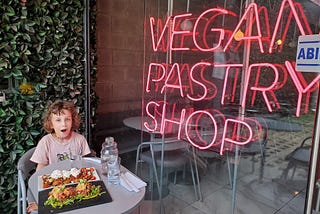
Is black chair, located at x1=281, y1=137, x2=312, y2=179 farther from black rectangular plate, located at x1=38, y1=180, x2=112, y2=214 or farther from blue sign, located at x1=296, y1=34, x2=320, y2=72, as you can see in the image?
black rectangular plate, located at x1=38, y1=180, x2=112, y2=214

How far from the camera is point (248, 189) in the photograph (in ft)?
9.25

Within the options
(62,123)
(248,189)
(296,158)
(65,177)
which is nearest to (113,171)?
(65,177)

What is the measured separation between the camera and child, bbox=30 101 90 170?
182 cm

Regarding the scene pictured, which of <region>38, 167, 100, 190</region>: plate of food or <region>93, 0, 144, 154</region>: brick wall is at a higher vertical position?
<region>93, 0, 144, 154</region>: brick wall

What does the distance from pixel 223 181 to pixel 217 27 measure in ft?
5.52

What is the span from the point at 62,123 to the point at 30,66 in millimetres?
620

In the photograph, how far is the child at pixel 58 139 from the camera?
5.97ft

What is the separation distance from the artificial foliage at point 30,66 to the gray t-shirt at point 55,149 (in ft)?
1.32

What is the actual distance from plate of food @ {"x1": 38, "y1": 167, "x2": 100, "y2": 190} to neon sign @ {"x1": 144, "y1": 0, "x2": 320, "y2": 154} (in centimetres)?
118

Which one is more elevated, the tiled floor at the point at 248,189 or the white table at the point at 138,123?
the white table at the point at 138,123

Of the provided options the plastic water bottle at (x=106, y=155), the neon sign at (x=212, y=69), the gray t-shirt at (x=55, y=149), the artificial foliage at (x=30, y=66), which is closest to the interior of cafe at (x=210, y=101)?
the neon sign at (x=212, y=69)

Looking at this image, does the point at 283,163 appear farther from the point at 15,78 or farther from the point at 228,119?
the point at 15,78

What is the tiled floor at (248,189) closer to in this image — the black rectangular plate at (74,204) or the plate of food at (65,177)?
the plate of food at (65,177)

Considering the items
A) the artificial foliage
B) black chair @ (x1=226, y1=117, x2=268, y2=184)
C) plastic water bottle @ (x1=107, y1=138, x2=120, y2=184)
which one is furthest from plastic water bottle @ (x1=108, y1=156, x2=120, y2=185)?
black chair @ (x1=226, y1=117, x2=268, y2=184)
